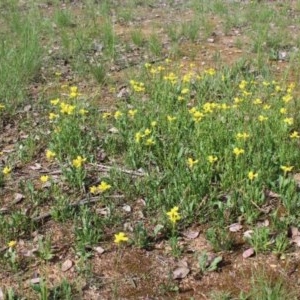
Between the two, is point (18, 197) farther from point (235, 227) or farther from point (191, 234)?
point (235, 227)

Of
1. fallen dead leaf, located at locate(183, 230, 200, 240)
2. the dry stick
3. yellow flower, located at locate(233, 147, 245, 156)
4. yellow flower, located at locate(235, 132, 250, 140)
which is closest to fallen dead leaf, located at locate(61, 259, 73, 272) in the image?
the dry stick

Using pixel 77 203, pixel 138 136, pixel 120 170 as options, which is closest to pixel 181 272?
pixel 77 203

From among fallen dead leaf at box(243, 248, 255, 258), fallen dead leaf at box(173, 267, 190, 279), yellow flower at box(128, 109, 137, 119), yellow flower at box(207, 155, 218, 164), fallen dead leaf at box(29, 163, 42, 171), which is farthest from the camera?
yellow flower at box(128, 109, 137, 119)

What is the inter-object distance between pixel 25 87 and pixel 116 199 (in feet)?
9.59

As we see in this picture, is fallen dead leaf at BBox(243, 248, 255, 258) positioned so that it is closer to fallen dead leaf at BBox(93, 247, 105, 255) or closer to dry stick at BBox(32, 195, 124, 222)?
fallen dead leaf at BBox(93, 247, 105, 255)

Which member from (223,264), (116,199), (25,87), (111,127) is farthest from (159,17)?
(223,264)

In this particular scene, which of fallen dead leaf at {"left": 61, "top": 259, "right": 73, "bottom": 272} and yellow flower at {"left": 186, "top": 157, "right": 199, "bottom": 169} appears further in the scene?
yellow flower at {"left": 186, "top": 157, "right": 199, "bottom": 169}

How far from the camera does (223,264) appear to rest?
11.5 ft

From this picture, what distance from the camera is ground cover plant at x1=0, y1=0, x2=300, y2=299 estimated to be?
3434 millimetres

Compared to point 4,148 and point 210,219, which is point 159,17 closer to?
point 4,148

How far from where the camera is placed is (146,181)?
13.8ft

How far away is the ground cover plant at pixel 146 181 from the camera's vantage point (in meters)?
3.43

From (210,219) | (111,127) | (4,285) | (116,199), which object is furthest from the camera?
(111,127)

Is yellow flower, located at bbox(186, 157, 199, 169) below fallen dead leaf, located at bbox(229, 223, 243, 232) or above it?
above
